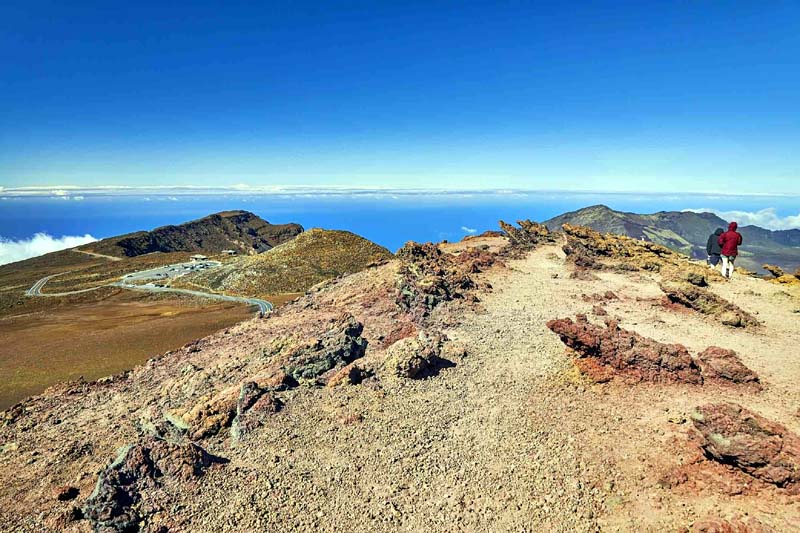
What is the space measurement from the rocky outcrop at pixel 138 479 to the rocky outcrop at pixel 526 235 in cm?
3263

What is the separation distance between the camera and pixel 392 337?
1802 cm

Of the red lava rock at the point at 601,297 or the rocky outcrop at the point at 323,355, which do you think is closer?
the rocky outcrop at the point at 323,355

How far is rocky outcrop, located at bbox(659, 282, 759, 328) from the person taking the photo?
58.8 ft

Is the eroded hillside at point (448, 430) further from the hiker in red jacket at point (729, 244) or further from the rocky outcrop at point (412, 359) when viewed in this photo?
the hiker in red jacket at point (729, 244)

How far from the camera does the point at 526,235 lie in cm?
4297

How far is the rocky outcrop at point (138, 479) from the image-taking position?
8.58 meters

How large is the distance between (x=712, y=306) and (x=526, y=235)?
24.0 metres

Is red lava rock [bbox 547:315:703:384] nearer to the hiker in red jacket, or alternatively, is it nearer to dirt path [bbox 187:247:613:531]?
dirt path [bbox 187:247:613:531]

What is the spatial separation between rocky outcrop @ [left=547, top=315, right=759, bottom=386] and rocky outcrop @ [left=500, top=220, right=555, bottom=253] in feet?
82.2

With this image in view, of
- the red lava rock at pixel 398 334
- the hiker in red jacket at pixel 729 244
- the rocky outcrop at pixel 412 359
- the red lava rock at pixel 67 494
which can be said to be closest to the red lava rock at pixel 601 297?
the hiker in red jacket at pixel 729 244

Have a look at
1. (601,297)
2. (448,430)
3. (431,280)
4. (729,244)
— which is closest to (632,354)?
(448,430)

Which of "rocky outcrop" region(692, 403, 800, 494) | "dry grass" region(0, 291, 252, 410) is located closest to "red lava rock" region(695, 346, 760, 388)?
"rocky outcrop" region(692, 403, 800, 494)

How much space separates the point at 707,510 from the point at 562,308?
1346cm

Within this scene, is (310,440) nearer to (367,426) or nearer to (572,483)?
(367,426)
